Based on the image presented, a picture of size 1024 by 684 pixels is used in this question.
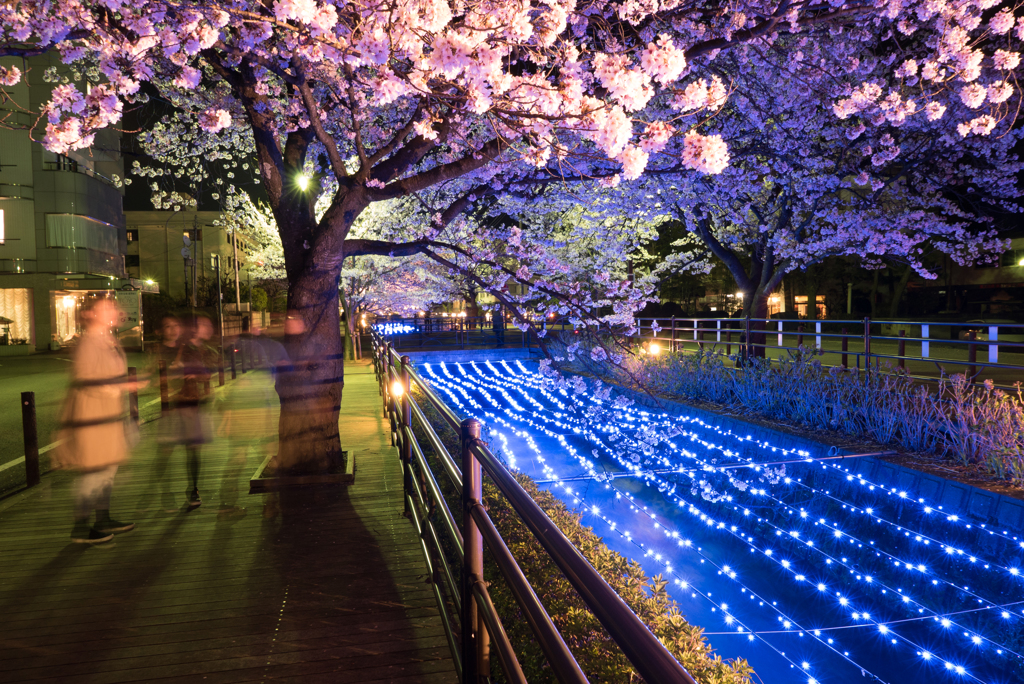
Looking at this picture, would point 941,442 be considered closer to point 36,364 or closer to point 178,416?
point 178,416

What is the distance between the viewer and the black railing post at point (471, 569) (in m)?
2.31

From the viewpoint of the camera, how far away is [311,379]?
6066 millimetres

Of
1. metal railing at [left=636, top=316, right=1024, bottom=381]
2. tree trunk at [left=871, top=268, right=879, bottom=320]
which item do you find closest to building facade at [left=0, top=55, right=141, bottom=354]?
metal railing at [left=636, top=316, right=1024, bottom=381]

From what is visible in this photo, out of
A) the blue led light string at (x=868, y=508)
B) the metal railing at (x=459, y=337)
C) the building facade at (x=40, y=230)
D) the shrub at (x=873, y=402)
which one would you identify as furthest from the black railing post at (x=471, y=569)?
the building facade at (x=40, y=230)

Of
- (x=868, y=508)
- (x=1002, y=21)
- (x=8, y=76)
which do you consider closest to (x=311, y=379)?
(x=8, y=76)

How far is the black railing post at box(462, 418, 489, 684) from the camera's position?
7.59 feet

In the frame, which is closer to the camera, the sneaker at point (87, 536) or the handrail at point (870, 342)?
the sneaker at point (87, 536)

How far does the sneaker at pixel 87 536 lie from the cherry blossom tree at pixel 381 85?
1.73 m

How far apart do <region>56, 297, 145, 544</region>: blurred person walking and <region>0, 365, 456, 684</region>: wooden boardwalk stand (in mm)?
442

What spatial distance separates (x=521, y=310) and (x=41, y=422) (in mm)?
9461

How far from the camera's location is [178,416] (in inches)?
220

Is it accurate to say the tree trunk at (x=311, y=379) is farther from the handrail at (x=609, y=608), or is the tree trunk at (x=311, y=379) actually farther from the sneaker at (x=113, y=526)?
the handrail at (x=609, y=608)

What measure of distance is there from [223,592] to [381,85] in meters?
3.74

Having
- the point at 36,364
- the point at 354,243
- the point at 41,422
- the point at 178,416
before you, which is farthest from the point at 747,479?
the point at 36,364
